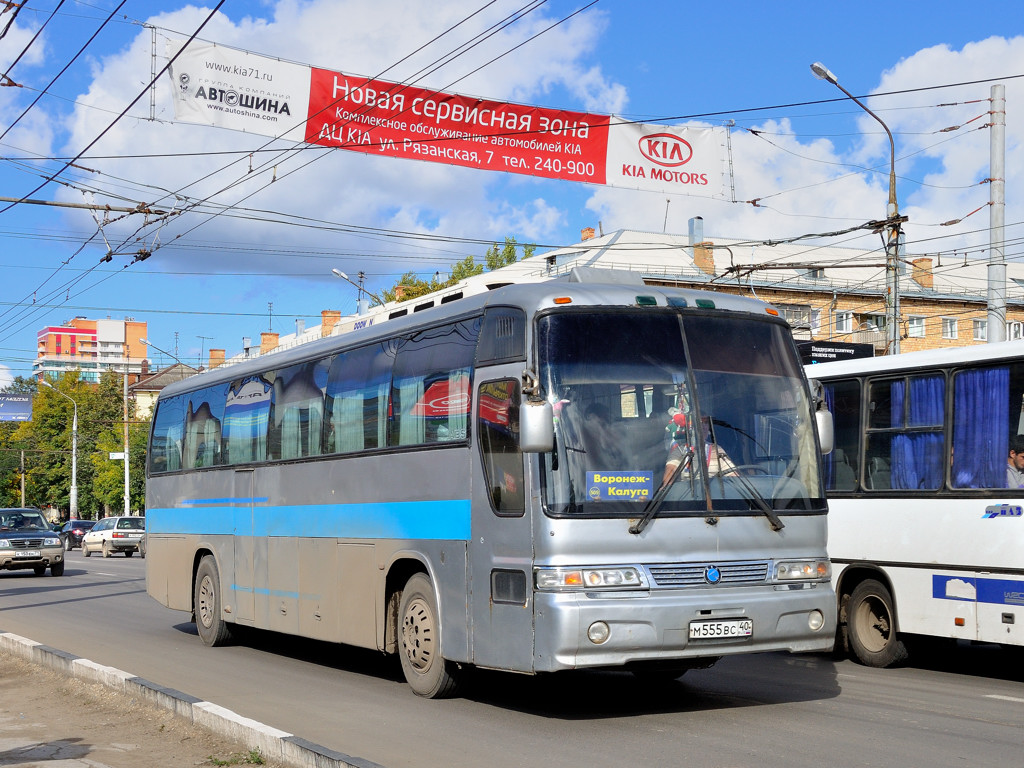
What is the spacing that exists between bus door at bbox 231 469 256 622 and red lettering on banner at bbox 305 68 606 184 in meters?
6.92

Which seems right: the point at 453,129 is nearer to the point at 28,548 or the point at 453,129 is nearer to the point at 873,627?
the point at 873,627

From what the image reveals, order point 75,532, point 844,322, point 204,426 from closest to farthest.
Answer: point 204,426, point 844,322, point 75,532

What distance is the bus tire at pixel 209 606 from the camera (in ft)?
49.0

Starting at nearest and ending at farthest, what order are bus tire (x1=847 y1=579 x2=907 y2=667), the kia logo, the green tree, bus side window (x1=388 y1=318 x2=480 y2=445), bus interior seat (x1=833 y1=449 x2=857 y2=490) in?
bus side window (x1=388 y1=318 x2=480 y2=445) → bus tire (x1=847 y1=579 x2=907 y2=667) → bus interior seat (x1=833 y1=449 x2=857 y2=490) → the kia logo → the green tree

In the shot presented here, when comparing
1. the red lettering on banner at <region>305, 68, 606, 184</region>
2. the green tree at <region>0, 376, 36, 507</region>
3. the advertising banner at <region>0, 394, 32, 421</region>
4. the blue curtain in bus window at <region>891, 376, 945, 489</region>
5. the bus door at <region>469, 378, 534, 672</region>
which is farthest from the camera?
the green tree at <region>0, 376, 36, 507</region>

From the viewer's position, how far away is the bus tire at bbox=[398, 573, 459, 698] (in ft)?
32.3

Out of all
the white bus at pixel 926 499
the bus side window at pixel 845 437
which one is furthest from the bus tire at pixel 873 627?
the bus side window at pixel 845 437

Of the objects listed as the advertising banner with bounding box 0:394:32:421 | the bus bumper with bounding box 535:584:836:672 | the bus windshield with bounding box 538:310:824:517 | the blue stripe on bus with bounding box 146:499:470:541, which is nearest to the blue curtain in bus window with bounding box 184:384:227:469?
the blue stripe on bus with bounding box 146:499:470:541

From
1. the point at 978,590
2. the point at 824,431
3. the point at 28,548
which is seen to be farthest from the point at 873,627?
the point at 28,548

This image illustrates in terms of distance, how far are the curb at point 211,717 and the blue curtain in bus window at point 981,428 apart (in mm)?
6457

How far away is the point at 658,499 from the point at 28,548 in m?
25.9

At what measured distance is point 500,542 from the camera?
8977 mm

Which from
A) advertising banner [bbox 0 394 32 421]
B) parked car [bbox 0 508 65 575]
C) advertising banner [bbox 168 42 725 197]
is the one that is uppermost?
advertising banner [bbox 168 42 725 197]

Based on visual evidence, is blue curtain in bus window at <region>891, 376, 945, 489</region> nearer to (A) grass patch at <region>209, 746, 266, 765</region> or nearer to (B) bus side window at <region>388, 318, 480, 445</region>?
(B) bus side window at <region>388, 318, 480, 445</region>
